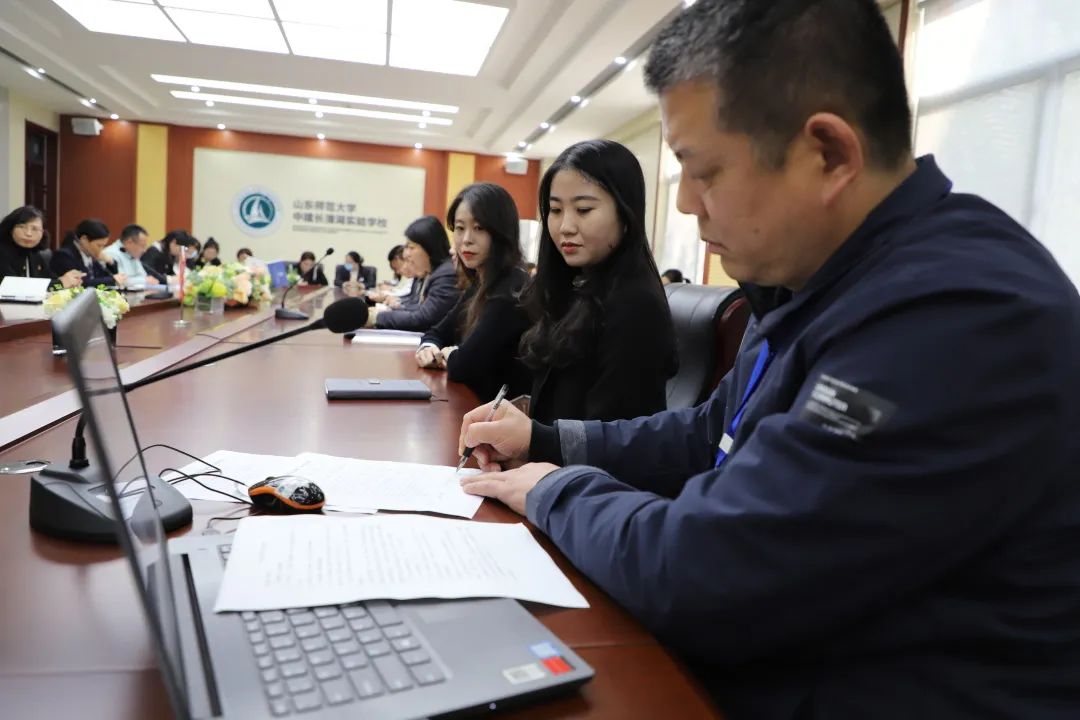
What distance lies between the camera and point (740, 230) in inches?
28.9

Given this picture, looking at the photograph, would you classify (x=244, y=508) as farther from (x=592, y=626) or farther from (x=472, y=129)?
(x=472, y=129)

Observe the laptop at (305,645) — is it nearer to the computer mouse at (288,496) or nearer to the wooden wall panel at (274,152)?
the computer mouse at (288,496)

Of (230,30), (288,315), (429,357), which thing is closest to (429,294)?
(288,315)

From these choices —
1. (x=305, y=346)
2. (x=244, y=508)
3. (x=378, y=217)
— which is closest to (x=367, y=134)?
(x=378, y=217)

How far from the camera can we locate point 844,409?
57 cm

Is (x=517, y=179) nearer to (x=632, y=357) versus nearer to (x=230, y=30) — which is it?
(x=230, y=30)

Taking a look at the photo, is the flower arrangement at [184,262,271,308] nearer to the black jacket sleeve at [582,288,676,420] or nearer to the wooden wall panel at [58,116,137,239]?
the black jacket sleeve at [582,288,676,420]

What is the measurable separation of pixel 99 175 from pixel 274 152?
2517mm

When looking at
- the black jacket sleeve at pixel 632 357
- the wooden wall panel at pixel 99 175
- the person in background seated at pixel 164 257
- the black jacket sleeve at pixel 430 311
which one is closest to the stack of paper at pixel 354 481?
the black jacket sleeve at pixel 632 357

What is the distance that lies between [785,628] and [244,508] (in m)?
0.65

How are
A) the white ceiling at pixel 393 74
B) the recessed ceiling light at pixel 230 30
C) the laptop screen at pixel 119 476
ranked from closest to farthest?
the laptop screen at pixel 119 476 → the white ceiling at pixel 393 74 → the recessed ceiling light at pixel 230 30

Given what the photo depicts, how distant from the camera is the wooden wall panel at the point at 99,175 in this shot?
11.3 metres

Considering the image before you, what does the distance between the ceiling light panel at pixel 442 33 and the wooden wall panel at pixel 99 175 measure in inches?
247

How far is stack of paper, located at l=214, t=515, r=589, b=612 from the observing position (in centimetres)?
67
